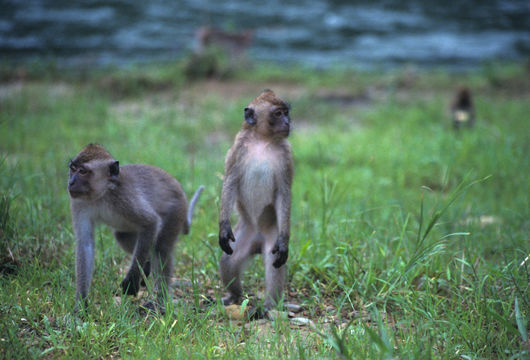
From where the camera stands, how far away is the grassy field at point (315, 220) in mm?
3373

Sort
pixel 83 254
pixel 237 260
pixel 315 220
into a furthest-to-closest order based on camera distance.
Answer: pixel 315 220 < pixel 237 260 < pixel 83 254

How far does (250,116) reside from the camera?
412 centimetres

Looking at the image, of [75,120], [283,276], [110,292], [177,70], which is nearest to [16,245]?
[110,292]

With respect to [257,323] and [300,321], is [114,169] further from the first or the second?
[300,321]

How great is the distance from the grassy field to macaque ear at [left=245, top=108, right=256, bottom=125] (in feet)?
3.55

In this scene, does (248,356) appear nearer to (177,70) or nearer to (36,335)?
(36,335)

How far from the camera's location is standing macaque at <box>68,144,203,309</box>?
12.8ft

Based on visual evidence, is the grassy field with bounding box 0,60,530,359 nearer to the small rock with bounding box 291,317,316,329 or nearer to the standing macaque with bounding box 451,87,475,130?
the small rock with bounding box 291,317,316,329

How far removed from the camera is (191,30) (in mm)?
18422

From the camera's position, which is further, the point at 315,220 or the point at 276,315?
the point at 315,220

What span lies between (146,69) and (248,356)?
11.3m

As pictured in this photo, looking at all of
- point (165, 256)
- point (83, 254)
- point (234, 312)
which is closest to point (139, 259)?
point (165, 256)

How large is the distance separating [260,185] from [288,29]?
16.1m

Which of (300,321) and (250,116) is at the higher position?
(250,116)
